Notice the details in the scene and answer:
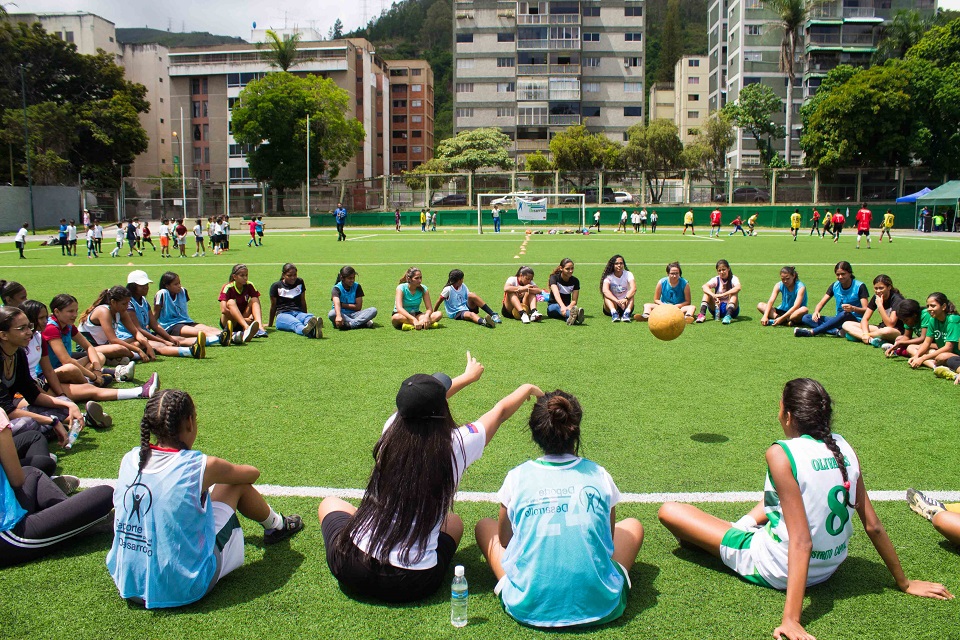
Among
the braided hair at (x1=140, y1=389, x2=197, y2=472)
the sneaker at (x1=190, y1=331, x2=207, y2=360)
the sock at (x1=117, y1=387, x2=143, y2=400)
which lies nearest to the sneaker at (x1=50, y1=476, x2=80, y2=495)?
the braided hair at (x1=140, y1=389, x2=197, y2=472)

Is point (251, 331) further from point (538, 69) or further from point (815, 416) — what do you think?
point (538, 69)

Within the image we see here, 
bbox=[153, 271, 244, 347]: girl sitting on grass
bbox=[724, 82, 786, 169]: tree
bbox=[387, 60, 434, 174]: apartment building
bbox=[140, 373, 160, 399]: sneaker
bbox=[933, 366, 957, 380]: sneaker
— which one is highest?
bbox=[387, 60, 434, 174]: apartment building

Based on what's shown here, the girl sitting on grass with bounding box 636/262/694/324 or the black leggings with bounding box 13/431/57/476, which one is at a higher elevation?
the girl sitting on grass with bounding box 636/262/694/324

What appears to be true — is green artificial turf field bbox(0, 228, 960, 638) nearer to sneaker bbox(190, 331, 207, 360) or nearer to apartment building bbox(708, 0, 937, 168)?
sneaker bbox(190, 331, 207, 360)

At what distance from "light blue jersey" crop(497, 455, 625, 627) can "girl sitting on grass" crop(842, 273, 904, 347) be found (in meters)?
8.71

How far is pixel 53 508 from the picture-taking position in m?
4.51

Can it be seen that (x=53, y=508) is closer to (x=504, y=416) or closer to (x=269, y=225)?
(x=504, y=416)

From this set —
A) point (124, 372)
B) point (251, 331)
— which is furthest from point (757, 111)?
point (124, 372)

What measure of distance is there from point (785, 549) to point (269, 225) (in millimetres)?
58716

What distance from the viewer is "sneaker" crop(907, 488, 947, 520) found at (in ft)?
16.0

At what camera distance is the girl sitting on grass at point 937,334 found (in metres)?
9.27

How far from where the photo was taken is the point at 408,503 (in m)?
3.74

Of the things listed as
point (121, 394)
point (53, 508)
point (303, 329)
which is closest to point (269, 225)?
point (303, 329)

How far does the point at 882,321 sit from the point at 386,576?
10099 mm
